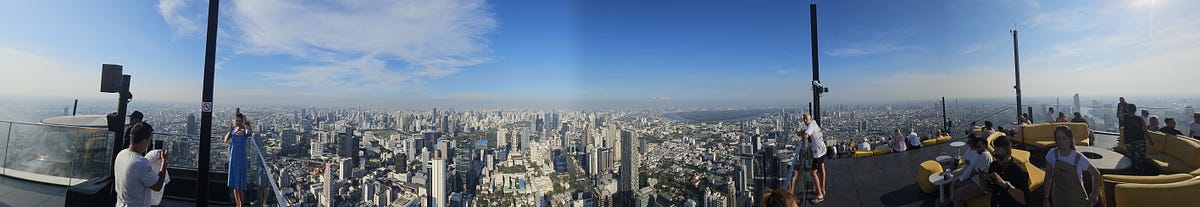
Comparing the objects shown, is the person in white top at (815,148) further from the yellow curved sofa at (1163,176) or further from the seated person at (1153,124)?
the seated person at (1153,124)

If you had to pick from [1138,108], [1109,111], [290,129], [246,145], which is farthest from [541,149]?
[1109,111]

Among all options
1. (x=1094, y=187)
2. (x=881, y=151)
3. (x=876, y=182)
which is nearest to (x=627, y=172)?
(x=876, y=182)

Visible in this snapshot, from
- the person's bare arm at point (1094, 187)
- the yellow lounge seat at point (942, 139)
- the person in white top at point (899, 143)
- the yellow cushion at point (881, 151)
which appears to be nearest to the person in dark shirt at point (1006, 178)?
the person's bare arm at point (1094, 187)

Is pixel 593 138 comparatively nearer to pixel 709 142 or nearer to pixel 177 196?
pixel 709 142

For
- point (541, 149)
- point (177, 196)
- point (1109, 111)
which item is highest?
point (1109, 111)

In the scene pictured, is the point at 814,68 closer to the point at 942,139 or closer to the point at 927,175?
the point at 927,175

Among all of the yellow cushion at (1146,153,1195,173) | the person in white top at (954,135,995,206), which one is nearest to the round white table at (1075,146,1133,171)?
the yellow cushion at (1146,153,1195,173)
